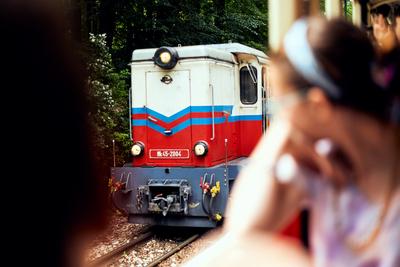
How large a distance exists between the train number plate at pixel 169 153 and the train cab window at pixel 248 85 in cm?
152

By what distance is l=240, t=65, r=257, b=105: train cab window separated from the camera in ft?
27.7

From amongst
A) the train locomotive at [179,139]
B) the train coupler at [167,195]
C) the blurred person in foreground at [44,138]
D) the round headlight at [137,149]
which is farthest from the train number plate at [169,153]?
the blurred person in foreground at [44,138]

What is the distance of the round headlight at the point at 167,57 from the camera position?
24.7 ft

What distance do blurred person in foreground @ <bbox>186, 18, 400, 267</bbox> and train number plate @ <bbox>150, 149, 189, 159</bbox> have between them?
22.1ft

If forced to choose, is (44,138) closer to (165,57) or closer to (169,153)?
(165,57)

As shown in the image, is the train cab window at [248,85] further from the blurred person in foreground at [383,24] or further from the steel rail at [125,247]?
the blurred person in foreground at [383,24]

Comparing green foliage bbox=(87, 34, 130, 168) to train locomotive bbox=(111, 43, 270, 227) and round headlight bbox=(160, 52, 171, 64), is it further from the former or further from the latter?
round headlight bbox=(160, 52, 171, 64)

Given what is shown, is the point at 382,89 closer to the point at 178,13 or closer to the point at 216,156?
the point at 216,156

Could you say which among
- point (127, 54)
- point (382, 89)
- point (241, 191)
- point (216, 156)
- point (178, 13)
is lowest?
point (216, 156)

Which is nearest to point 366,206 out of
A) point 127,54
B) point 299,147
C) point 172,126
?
point 299,147

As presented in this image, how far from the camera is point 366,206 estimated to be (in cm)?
101

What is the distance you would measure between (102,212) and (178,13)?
13874 millimetres

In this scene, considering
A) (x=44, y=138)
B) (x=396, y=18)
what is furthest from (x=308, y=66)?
(x=396, y=18)

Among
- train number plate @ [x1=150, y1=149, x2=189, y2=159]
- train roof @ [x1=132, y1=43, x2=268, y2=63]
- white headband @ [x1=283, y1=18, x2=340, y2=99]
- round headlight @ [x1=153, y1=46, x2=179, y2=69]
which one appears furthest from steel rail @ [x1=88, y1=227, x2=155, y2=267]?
white headband @ [x1=283, y1=18, x2=340, y2=99]
